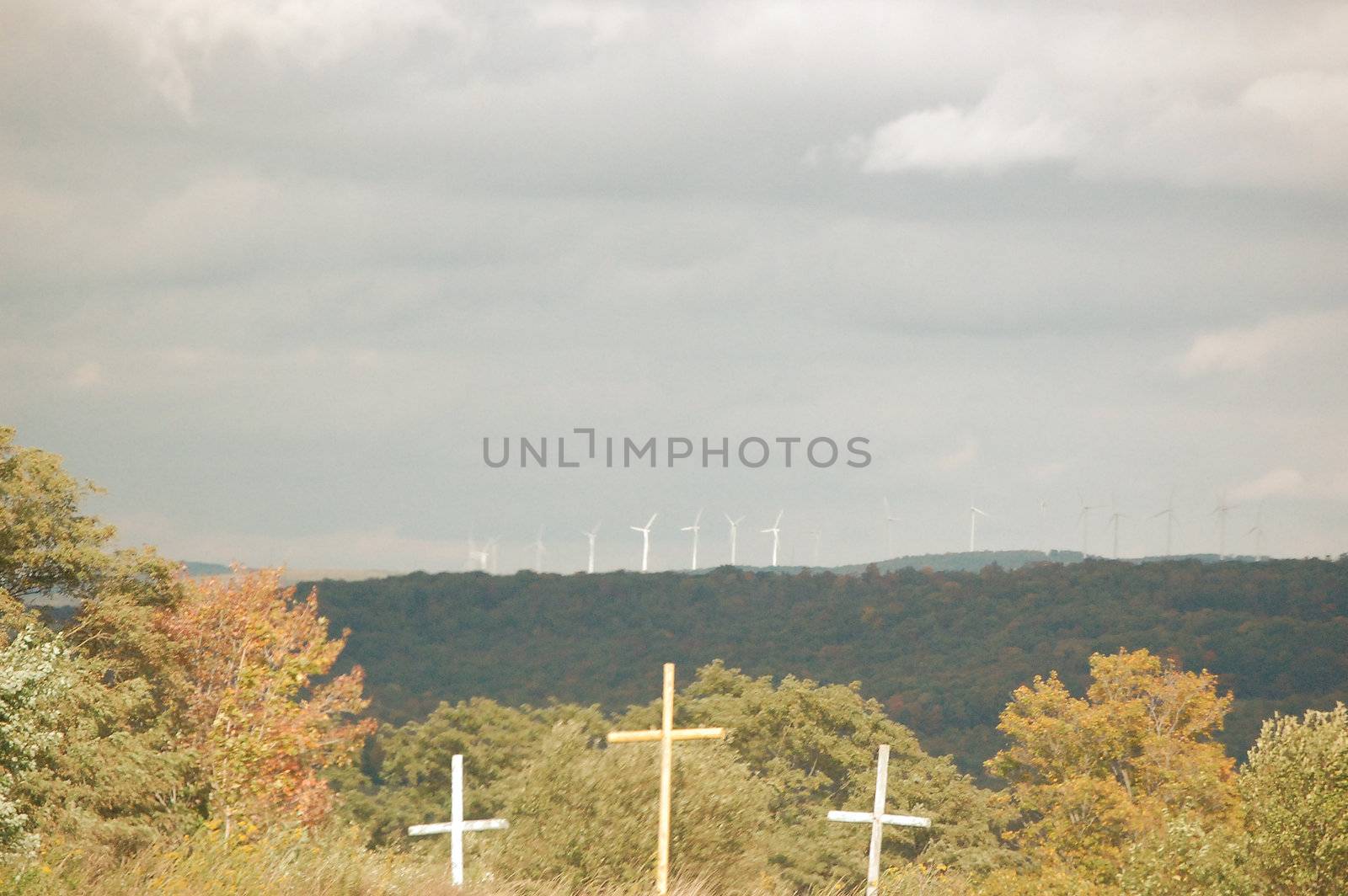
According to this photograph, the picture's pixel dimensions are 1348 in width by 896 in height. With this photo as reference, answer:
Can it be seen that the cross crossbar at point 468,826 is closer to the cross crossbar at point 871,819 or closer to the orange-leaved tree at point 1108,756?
the cross crossbar at point 871,819

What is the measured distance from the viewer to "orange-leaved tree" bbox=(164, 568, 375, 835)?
3753 centimetres

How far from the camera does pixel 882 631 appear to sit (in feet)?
517

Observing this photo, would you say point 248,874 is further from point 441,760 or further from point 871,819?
point 441,760

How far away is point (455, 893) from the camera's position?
1730 centimetres

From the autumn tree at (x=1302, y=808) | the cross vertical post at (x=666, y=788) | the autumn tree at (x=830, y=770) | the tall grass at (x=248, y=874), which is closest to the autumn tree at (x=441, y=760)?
the autumn tree at (x=830, y=770)

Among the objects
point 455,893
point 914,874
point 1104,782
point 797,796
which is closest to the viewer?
point 455,893

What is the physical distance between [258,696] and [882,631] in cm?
12376

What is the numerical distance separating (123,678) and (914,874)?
25.1 m

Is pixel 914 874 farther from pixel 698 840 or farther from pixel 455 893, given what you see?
pixel 455 893

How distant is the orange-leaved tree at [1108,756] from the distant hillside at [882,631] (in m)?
44.7

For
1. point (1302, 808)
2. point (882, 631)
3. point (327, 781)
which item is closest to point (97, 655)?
point (327, 781)

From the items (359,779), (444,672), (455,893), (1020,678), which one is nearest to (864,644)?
(1020,678)

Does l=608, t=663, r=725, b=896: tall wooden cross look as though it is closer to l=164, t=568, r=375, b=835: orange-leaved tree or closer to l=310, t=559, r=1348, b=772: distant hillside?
l=164, t=568, r=375, b=835: orange-leaved tree

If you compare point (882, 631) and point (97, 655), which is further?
point (882, 631)
